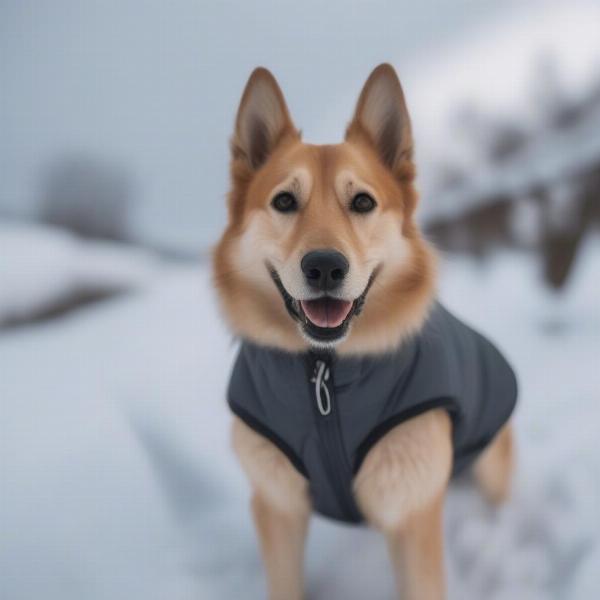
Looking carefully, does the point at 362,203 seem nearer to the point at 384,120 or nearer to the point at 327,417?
the point at 384,120

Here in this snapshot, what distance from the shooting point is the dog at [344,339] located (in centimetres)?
145

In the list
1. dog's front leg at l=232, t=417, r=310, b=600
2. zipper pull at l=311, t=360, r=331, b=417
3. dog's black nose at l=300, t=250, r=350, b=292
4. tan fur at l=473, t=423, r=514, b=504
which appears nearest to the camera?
dog's black nose at l=300, t=250, r=350, b=292

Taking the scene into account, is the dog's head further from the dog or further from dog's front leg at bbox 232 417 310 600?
dog's front leg at bbox 232 417 310 600

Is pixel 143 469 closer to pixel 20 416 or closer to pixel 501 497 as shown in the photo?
pixel 20 416

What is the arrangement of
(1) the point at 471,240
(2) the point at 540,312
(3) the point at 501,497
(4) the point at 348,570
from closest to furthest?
(4) the point at 348,570 → (3) the point at 501,497 → (2) the point at 540,312 → (1) the point at 471,240

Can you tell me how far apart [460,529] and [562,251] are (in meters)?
1.76

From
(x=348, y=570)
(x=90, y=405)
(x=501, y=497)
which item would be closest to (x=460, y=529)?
(x=501, y=497)

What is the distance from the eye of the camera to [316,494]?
1.59 m

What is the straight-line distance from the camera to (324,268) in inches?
51.6

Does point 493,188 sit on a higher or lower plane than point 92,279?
higher

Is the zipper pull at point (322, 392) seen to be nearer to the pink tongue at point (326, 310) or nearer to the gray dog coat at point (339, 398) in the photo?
the gray dog coat at point (339, 398)

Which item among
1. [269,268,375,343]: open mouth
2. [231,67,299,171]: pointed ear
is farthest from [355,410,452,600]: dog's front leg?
[231,67,299,171]: pointed ear

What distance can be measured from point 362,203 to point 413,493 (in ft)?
2.18

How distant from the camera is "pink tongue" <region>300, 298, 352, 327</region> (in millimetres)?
1376
